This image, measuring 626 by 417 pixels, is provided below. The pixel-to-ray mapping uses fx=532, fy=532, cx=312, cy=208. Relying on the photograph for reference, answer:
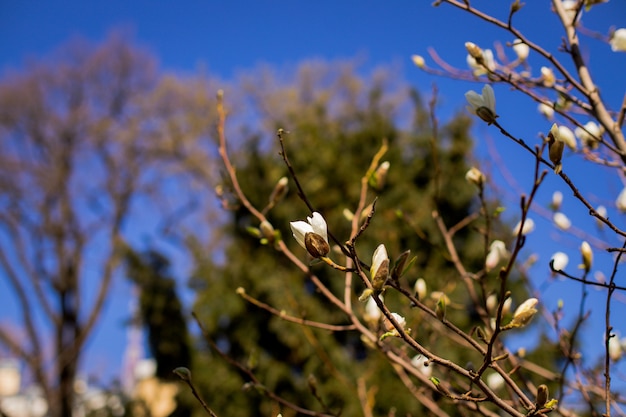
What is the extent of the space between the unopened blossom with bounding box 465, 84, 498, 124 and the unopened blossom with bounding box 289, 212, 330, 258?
31 cm

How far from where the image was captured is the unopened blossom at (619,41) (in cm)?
96

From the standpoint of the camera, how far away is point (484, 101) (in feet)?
2.55

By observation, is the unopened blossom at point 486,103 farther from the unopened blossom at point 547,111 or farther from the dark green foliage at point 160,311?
the dark green foliage at point 160,311

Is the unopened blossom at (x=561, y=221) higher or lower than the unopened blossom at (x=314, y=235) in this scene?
higher

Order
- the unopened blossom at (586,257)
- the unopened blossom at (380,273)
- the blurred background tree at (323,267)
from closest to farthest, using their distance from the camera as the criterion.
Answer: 1. the unopened blossom at (380,273)
2. the unopened blossom at (586,257)
3. the blurred background tree at (323,267)

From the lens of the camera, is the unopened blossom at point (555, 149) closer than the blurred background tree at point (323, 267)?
Yes

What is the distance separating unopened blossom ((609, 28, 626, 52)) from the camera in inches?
37.6

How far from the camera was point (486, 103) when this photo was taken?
775 millimetres

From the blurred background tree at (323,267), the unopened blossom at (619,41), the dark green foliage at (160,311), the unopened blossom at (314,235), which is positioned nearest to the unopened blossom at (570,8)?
the unopened blossom at (619,41)


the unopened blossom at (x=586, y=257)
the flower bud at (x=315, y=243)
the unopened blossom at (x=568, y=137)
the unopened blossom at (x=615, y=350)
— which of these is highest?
the unopened blossom at (x=568, y=137)

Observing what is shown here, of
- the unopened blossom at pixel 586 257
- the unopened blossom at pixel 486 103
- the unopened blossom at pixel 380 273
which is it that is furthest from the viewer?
the unopened blossom at pixel 586 257

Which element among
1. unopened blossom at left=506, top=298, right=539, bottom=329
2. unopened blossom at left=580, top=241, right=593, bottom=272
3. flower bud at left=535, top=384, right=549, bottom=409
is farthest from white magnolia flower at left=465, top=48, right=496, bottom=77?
flower bud at left=535, top=384, right=549, bottom=409

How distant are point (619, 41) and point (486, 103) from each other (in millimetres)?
386

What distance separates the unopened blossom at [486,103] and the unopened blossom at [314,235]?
12.4 inches
